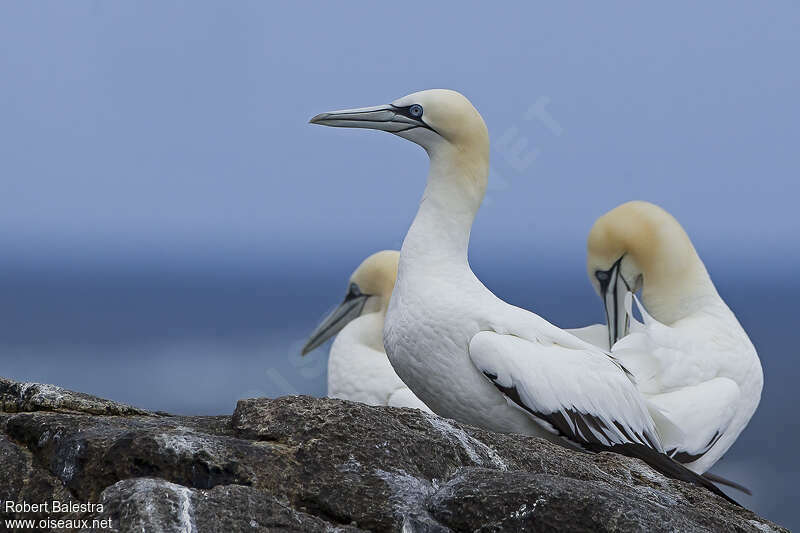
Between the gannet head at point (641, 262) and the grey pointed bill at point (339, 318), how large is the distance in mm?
1871

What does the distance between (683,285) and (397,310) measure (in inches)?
127

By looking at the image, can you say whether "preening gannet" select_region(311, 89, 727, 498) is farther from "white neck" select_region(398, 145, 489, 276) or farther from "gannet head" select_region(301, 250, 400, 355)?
"gannet head" select_region(301, 250, 400, 355)

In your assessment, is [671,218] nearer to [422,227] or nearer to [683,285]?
[683,285]

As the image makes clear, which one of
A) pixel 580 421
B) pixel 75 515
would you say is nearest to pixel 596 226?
pixel 580 421

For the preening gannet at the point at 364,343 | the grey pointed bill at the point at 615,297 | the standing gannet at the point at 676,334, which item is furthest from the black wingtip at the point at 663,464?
the grey pointed bill at the point at 615,297

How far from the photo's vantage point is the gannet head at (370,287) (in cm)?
904

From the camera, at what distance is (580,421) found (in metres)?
4.83

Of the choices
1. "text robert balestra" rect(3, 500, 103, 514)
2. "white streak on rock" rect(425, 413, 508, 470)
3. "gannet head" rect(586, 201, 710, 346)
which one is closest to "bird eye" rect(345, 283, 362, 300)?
"gannet head" rect(586, 201, 710, 346)

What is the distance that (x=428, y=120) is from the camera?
5434mm

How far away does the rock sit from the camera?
9.29 ft

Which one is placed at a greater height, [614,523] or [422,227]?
[422,227]

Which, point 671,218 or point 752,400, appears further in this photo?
point 671,218

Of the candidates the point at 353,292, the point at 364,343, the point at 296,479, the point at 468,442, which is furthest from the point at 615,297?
the point at 296,479

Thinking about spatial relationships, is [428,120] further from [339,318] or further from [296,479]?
[339,318]
